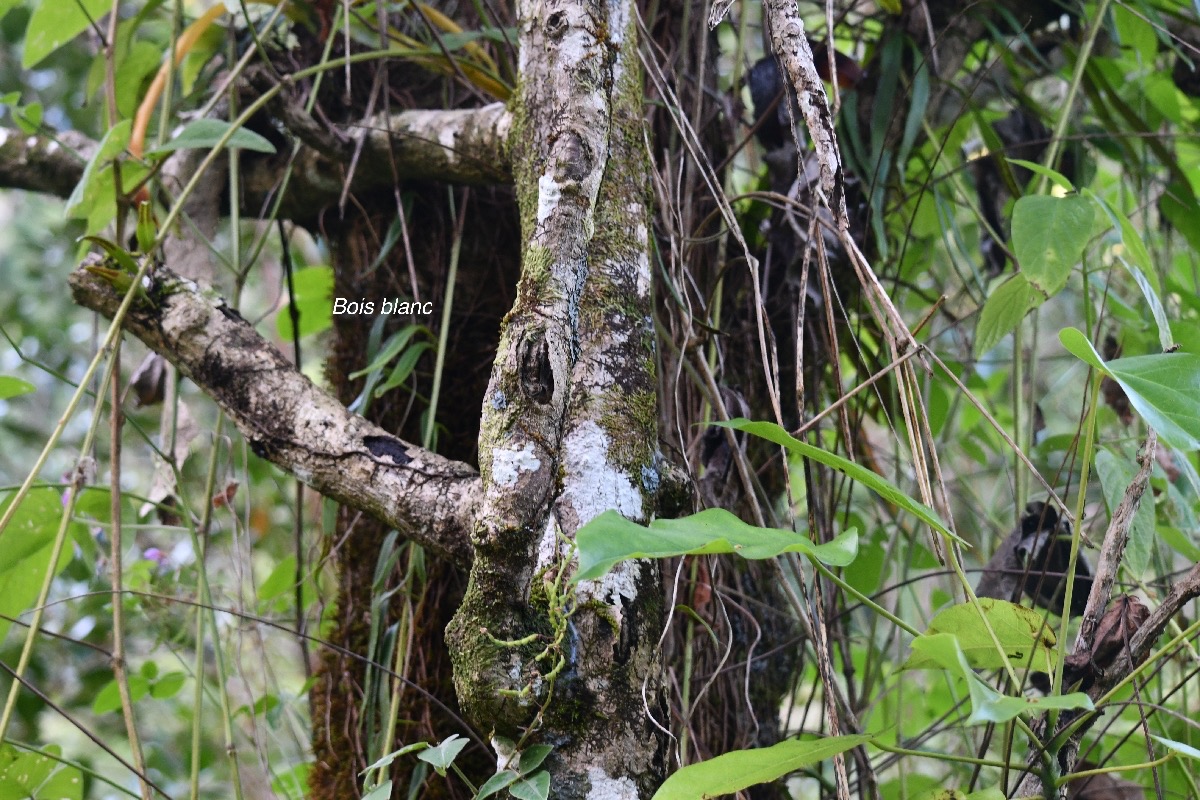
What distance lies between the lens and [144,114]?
1.21m

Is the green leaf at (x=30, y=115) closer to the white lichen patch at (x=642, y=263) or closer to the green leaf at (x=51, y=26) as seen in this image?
the green leaf at (x=51, y=26)

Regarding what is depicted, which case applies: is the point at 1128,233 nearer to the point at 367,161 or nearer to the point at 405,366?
the point at 405,366

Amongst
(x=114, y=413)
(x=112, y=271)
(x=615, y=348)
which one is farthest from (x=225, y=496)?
(x=615, y=348)

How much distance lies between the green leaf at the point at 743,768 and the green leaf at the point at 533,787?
0.08 meters

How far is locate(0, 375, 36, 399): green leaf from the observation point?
0.96 metres

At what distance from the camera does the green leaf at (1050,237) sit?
0.76m

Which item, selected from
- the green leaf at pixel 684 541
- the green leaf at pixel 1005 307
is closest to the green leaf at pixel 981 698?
the green leaf at pixel 684 541

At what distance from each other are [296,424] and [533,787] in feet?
1.31

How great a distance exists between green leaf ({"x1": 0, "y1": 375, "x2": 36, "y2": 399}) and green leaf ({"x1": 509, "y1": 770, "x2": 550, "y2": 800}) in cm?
75

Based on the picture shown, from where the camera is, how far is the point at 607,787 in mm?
576

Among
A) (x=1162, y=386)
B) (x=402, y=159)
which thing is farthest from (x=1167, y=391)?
(x=402, y=159)

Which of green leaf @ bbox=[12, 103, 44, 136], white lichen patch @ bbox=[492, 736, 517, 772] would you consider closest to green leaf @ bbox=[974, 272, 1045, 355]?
white lichen patch @ bbox=[492, 736, 517, 772]

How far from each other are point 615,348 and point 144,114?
0.90 metres

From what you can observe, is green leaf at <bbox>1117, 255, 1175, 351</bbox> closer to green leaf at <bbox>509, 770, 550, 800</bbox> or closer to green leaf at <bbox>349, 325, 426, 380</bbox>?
green leaf at <bbox>509, 770, 550, 800</bbox>
